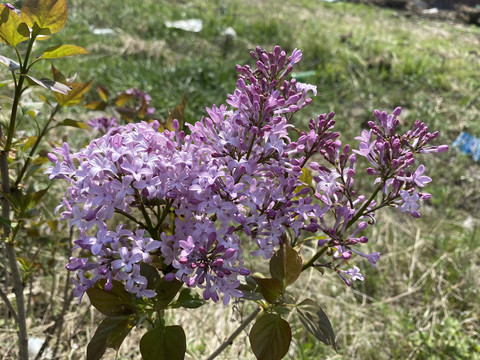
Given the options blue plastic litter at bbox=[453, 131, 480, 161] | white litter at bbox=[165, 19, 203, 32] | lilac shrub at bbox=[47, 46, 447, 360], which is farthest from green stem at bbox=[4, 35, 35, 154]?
white litter at bbox=[165, 19, 203, 32]

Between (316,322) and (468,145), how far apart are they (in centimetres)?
393

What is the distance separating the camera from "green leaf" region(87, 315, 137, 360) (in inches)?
38.1

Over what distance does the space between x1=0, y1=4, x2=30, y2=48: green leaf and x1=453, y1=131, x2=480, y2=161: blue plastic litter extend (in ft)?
13.8

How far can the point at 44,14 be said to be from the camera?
3.39ft

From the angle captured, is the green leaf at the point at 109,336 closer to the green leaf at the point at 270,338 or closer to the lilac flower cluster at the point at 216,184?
the lilac flower cluster at the point at 216,184

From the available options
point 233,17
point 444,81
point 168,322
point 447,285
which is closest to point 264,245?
point 168,322

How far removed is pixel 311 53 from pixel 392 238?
3734mm

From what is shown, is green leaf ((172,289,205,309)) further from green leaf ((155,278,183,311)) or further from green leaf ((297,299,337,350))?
green leaf ((297,299,337,350))

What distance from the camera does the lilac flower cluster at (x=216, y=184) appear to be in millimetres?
929

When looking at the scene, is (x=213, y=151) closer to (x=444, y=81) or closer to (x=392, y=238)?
(x=392, y=238)

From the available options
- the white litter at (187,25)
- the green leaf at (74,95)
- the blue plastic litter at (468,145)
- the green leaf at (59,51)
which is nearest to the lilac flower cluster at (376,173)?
the green leaf at (59,51)

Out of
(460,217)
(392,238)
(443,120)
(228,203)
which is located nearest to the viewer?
(228,203)

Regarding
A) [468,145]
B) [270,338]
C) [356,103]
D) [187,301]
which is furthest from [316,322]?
[356,103]

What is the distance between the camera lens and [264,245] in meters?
0.99
